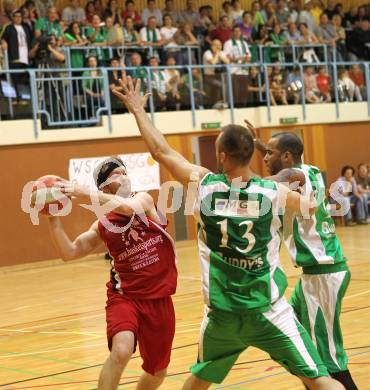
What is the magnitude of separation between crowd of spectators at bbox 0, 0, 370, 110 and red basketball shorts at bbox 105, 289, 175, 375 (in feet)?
41.5

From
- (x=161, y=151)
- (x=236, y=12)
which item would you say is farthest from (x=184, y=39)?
(x=161, y=151)

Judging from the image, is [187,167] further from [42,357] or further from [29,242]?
[29,242]

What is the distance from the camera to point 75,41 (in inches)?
742

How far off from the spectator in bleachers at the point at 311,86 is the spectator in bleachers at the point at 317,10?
2.50 metres

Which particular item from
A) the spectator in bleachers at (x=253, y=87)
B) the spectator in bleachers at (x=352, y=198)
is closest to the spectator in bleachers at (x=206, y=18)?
the spectator in bleachers at (x=253, y=87)

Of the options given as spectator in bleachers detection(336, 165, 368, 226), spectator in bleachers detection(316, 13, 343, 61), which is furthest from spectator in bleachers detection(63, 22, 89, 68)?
spectator in bleachers detection(316, 13, 343, 61)

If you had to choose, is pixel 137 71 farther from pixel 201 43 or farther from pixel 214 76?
pixel 201 43

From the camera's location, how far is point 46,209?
5223 millimetres

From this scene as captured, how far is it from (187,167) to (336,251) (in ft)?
5.52

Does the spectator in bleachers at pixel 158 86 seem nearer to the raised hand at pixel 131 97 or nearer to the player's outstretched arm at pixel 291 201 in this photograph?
the raised hand at pixel 131 97

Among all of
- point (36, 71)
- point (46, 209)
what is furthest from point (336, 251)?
point (36, 71)

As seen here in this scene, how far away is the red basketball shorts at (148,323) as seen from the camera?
5.89 metres

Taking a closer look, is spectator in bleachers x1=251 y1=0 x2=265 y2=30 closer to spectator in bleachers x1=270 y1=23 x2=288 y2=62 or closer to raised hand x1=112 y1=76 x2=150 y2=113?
spectator in bleachers x1=270 y1=23 x2=288 y2=62

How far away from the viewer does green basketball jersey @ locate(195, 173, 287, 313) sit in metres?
4.94
